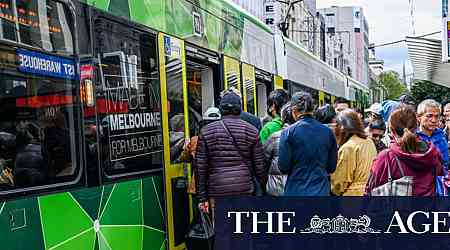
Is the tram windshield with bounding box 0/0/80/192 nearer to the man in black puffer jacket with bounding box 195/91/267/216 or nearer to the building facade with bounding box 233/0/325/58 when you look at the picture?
the man in black puffer jacket with bounding box 195/91/267/216

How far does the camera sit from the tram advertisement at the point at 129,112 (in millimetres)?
4793

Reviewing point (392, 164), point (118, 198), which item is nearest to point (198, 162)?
point (118, 198)

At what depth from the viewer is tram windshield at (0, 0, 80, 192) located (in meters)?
3.58

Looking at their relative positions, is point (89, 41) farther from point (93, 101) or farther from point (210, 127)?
point (210, 127)

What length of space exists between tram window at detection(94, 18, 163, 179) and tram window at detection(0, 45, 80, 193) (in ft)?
1.32

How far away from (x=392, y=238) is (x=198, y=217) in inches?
106

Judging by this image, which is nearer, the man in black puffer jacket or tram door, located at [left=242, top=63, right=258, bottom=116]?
the man in black puffer jacket

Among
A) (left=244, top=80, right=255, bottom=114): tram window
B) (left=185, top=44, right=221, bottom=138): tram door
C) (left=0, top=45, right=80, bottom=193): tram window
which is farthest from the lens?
(left=244, top=80, right=255, bottom=114): tram window

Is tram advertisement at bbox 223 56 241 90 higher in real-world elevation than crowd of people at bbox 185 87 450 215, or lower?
higher

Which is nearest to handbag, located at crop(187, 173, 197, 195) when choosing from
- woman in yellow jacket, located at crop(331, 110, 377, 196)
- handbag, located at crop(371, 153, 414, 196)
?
woman in yellow jacket, located at crop(331, 110, 377, 196)

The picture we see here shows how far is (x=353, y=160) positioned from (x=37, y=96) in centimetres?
287

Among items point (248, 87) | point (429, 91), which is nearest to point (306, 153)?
point (248, 87)

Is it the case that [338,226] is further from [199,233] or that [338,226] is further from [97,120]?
[199,233]

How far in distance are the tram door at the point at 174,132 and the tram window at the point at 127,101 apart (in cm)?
14
